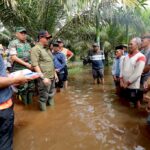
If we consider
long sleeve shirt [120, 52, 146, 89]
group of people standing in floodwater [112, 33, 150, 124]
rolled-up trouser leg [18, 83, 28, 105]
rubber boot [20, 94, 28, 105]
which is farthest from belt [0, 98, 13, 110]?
rubber boot [20, 94, 28, 105]

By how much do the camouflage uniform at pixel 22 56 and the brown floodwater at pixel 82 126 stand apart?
0.25m

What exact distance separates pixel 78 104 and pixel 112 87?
275 centimetres

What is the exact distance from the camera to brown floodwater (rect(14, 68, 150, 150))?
4.17 metres

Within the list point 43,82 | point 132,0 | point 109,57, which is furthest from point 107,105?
point 109,57

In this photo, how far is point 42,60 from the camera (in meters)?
5.92

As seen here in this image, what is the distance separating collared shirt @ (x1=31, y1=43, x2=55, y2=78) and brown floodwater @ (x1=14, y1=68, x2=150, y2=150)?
0.92m

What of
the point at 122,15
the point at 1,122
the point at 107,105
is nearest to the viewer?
the point at 1,122

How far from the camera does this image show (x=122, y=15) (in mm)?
13391

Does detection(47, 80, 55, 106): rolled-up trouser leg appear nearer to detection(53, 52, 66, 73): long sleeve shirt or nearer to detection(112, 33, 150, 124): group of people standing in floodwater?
detection(112, 33, 150, 124): group of people standing in floodwater

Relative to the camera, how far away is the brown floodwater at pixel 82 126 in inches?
164

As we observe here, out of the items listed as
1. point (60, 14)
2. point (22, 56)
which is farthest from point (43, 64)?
point (60, 14)

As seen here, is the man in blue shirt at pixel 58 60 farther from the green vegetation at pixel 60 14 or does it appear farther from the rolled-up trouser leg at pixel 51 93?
the rolled-up trouser leg at pixel 51 93

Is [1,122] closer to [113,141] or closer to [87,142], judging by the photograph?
[87,142]

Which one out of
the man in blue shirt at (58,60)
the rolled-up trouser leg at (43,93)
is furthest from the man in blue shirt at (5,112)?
the man in blue shirt at (58,60)
